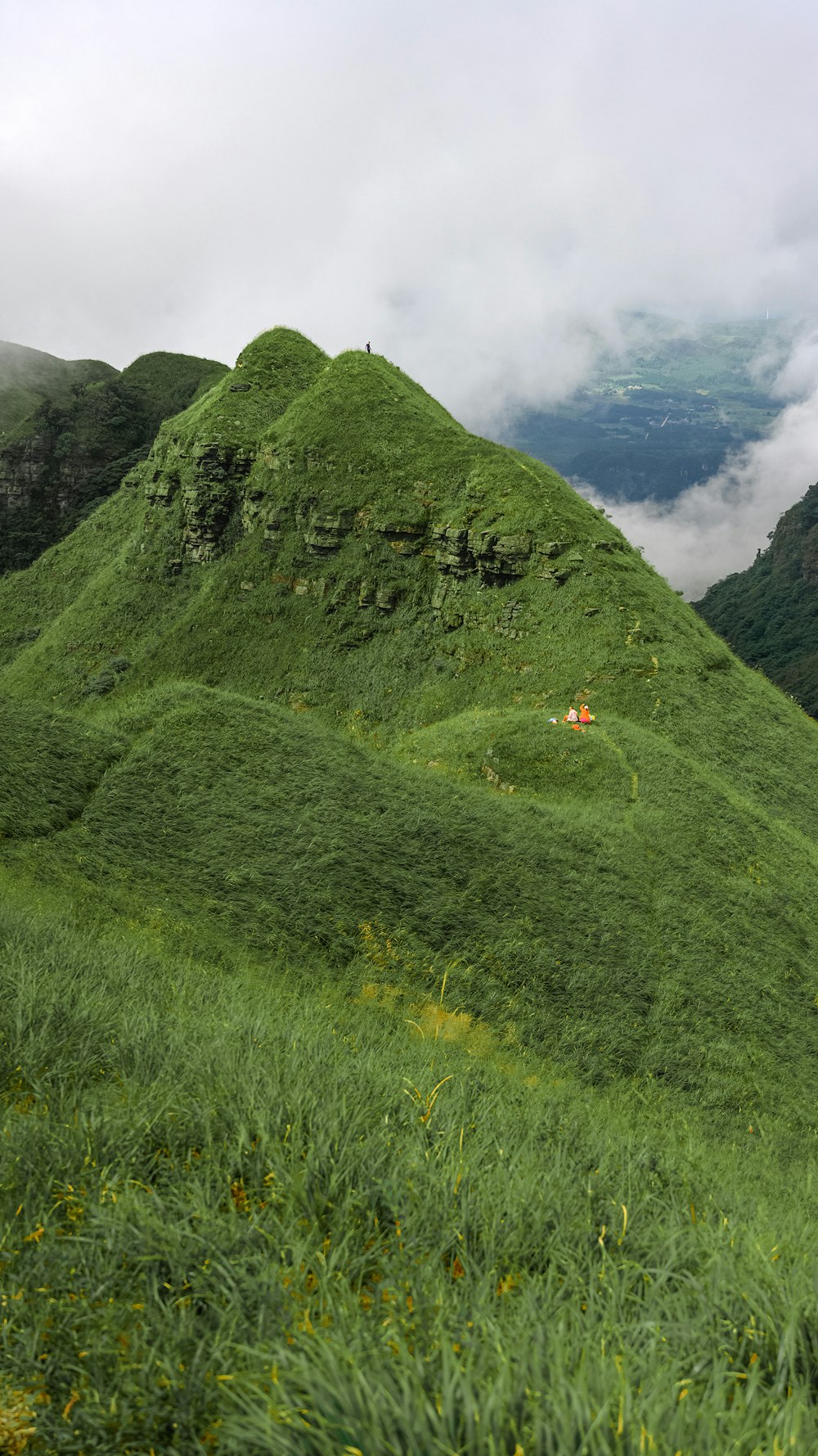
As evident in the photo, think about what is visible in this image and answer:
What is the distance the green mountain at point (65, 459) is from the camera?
68.3m

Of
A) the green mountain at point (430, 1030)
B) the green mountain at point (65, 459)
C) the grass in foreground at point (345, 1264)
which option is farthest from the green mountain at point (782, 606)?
the grass in foreground at point (345, 1264)

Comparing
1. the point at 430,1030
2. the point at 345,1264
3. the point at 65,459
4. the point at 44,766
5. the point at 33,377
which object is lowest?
the point at 430,1030

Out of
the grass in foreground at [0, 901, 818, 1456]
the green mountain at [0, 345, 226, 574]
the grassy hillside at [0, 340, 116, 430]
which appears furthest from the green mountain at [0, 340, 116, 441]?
the grass in foreground at [0, 901, 818, 1456]

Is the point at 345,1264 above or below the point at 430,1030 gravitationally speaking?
above

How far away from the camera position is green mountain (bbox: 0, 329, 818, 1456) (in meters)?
3.00

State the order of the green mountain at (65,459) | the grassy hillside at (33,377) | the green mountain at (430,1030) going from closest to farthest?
1. the green mountain at (430,1030)
2. the green mountain at (65,459)
3. the grassy hillside at (33,377)

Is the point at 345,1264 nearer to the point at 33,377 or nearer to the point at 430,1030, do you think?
the point at 430,1030

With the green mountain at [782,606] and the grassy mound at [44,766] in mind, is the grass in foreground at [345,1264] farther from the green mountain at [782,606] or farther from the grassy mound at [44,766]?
the green mountain at [782,606]

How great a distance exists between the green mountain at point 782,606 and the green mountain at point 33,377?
9240 cm

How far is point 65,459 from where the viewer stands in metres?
70.1

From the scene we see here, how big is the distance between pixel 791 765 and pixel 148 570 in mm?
34965

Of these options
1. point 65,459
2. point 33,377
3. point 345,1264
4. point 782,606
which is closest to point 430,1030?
point 345,1264

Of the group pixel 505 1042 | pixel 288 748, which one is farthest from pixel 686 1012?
pixel 288 748

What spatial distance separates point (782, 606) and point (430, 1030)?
417ft
